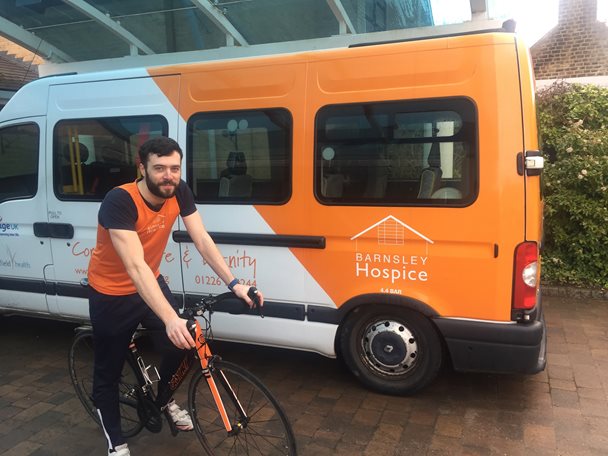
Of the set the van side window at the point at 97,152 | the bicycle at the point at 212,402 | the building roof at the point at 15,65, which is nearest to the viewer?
the bicycle at the point at 212,402

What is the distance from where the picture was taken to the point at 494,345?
312cm

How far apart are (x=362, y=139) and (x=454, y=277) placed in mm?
1104

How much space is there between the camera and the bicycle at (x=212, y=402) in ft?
7.77

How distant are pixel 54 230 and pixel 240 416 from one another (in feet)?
8.97

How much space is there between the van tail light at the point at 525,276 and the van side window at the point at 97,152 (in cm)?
273

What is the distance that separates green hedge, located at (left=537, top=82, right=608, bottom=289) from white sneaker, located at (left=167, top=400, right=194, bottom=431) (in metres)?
4.94

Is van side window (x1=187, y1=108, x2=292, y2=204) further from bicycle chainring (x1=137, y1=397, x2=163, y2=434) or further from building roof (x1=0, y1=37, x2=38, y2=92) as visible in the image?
building roof (x1=0, y1=37, x2=38, y2=92)

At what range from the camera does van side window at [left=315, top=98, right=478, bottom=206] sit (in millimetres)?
3123

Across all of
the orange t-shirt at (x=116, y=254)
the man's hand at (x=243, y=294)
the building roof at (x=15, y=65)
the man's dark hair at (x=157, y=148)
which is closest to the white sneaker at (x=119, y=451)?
the orange t-shirt at (x=116, y=254)

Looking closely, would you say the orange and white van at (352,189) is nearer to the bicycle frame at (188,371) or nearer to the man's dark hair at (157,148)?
the bicycle frame at (188,371)

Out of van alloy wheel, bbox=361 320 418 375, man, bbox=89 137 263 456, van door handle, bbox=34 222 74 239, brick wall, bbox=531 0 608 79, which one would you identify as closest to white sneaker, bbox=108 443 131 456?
man, bbox=89 137 263 456

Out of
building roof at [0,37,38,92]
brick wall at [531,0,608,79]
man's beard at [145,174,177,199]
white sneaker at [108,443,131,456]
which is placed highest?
building roof at [0,37,38,92]

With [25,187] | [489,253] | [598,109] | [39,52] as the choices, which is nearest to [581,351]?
[489,253]

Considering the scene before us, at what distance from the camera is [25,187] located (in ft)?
14.6
